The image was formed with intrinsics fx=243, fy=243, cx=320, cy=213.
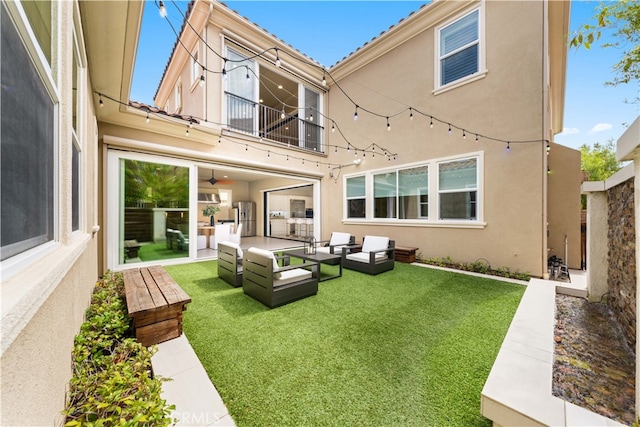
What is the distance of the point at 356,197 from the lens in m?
8.46

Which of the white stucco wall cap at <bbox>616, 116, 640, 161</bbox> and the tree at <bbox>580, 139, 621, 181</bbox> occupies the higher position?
the tree at <bbox>580, 139, 621, 181</bbox>

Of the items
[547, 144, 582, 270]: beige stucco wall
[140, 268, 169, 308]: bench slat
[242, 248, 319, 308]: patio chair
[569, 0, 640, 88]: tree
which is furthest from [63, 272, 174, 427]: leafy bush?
[547, 144, 582, 270]: beige stucco wall

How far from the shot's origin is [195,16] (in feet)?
19.9

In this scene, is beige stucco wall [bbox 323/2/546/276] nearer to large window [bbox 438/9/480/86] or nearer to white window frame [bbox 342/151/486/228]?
white window frame [bbox 342/151/486/228]

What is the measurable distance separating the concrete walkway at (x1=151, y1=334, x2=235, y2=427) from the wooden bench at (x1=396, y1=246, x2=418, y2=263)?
543cm

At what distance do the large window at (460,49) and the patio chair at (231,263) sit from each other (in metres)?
6.64

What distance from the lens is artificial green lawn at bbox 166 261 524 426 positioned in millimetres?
1775

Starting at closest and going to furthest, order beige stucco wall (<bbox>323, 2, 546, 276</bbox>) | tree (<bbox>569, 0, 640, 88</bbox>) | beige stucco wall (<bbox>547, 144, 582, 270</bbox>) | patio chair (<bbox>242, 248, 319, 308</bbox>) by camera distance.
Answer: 1. tree (<bbox>569, 0, 640, 88</bbox>)
2. patio chair (<bbox>242, 248, 319, 308</bbox>)
3. beige stucco wall (<bbox>323, 2, 546, 276</bbox>)
4. beige stucco wall (<bbox>547, 144, 582, 270</bbox>)

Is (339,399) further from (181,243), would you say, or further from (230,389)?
(181,243)

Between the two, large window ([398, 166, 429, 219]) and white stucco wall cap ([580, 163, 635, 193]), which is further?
large window ([398, 166, 429, 219])

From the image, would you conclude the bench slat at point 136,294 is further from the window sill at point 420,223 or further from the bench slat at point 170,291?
the window sill at point 420,223

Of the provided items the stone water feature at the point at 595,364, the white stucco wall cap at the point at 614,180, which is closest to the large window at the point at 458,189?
the white stucco wall cap at the point at 614,180

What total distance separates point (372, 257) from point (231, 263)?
2.86 meters

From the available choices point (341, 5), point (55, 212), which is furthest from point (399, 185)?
point (55, 212)
